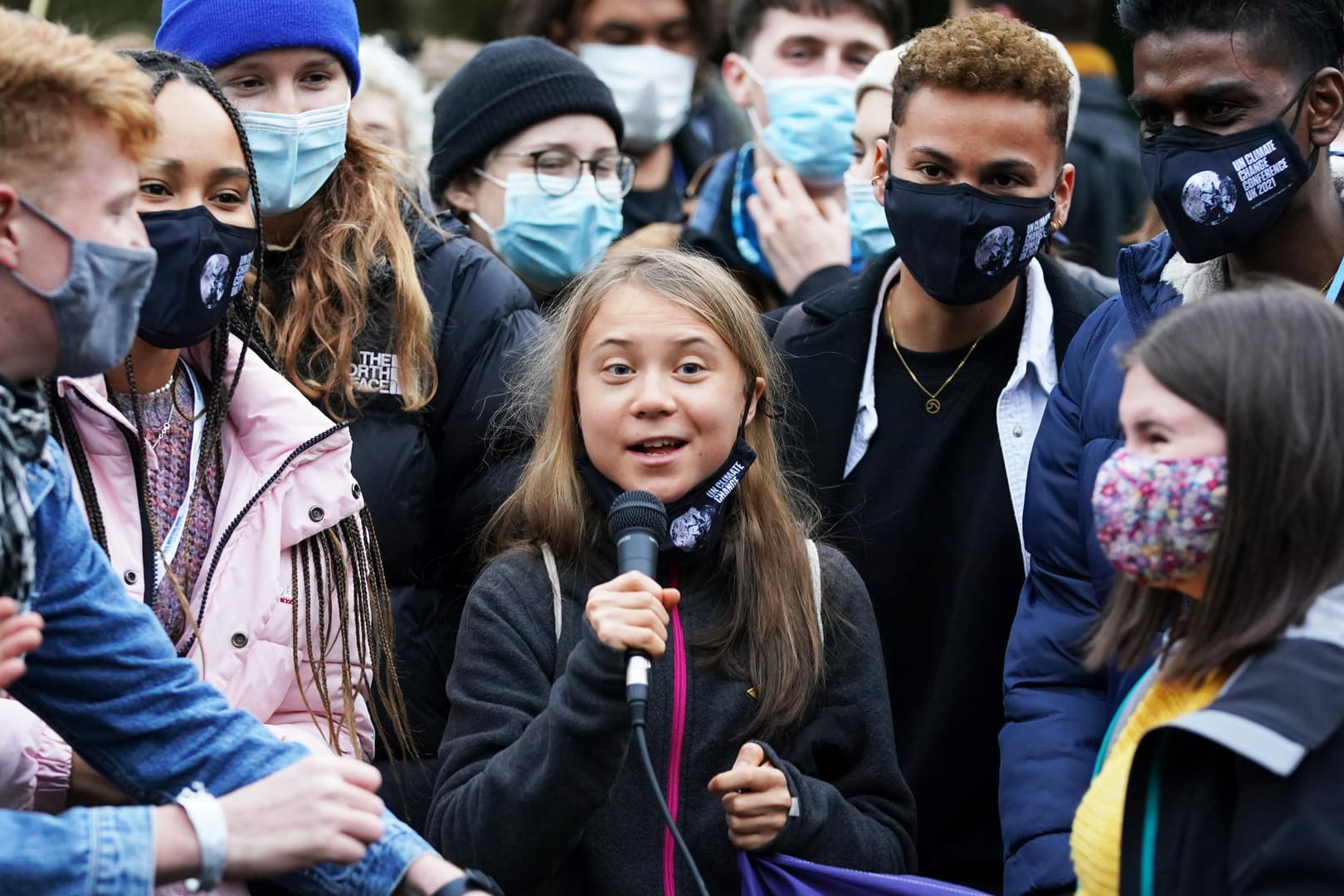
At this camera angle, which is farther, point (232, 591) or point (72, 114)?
point (232, 591)

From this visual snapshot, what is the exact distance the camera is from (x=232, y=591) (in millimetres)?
3572

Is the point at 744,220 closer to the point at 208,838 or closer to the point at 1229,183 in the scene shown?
the point at 1229,183

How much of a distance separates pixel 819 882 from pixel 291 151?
90.6 inches

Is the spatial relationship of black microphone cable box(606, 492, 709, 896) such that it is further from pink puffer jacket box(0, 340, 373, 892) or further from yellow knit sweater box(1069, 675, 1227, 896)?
pink puffer jacket box(0, 340, 373, 892)

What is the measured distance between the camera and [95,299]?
2742 millimetres

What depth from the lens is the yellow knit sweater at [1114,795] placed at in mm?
2777

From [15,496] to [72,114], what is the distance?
62 centimetres

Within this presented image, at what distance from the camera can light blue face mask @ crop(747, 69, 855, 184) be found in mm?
6219

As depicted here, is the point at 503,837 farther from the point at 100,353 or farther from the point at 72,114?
the point at 72,114

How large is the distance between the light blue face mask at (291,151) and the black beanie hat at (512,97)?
1142 mm

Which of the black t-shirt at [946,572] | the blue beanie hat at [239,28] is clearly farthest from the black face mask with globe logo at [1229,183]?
the blue beanie hat at [239,28]

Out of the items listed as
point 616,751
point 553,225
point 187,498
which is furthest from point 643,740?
point 553,225

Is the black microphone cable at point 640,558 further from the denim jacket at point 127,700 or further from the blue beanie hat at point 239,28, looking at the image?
the blue beanie hat at point 239,28

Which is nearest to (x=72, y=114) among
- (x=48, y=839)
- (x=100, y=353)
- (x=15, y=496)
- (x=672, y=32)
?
(x=100, y=353)
